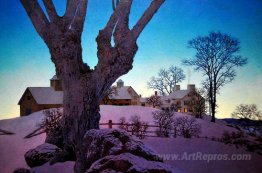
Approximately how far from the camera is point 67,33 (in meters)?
5.20

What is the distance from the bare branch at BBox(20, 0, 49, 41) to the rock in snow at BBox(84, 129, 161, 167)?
239 centimetres

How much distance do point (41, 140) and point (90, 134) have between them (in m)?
5.52

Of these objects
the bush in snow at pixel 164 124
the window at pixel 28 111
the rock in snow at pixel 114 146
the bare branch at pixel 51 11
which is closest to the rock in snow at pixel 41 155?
the rock in snow at pixel 114 146

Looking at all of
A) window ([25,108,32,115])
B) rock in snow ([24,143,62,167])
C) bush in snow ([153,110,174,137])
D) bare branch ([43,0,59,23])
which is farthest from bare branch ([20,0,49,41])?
window ([25,108,32,115])

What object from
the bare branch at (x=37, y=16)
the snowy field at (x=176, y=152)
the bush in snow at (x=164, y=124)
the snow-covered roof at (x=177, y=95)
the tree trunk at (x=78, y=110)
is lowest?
the snowy field at (x=176, y=152)

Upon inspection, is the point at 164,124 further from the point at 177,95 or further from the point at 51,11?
the point at 177,95

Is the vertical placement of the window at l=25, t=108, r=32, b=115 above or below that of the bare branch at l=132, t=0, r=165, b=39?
below

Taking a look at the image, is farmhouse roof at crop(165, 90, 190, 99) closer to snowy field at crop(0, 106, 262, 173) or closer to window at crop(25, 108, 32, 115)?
window at crop(25, 108, 32, 115)

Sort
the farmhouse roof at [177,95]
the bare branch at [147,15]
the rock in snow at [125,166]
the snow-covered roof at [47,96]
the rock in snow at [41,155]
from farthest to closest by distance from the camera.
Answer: the farmhouse roof at [177,95], the snow-covered roof at [47,96], the rock in snow at [41,155], the bare branch at [147,15], the rock in snow at [125,166]

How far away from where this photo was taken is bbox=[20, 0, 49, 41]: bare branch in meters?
5.20

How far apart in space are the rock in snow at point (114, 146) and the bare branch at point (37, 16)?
7.83ft

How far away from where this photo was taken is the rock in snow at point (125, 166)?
3253 mm

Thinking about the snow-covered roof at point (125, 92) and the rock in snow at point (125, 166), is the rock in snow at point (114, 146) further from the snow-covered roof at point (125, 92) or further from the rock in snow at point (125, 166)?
the snow-covered roof at point (125, 92)

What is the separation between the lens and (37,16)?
522 cm
